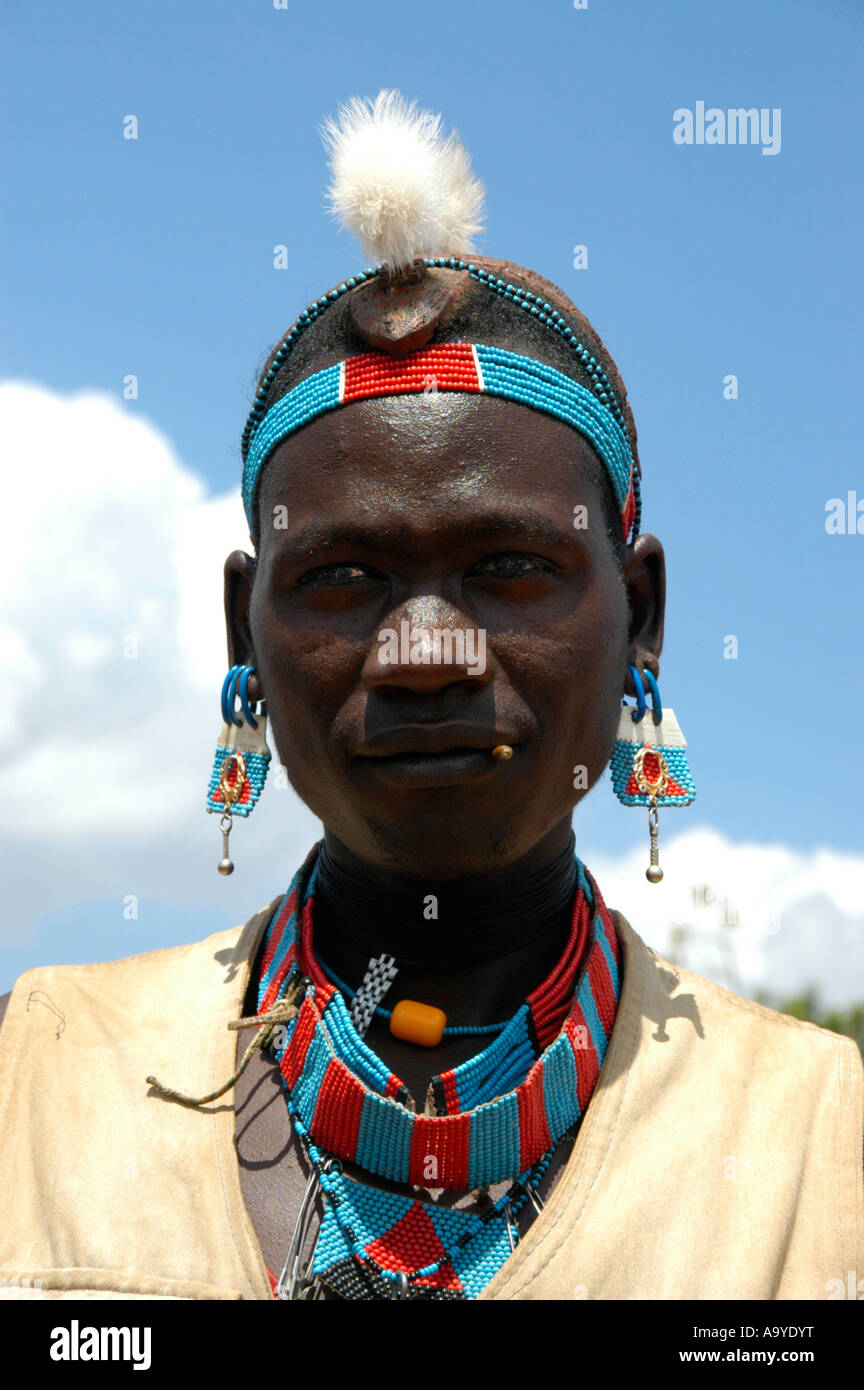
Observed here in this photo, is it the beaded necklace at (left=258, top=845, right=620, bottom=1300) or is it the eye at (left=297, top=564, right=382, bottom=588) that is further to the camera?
the eye at (left=297, top=564, right=382, bottom=588)

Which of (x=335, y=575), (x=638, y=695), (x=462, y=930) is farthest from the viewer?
(x=638, y=695)

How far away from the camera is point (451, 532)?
10.9 feet

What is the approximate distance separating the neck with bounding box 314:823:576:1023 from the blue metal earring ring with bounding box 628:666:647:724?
40cm

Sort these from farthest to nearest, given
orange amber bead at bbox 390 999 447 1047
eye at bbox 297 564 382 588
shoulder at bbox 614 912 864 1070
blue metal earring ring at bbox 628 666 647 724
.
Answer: blue metal earring ring at bbox 628 666 647 724 < shoulder at bbox 614 912 864 1070 < orange amber bead at bbox 390 999 447 1047 < eye at bbox 297 564 382 588

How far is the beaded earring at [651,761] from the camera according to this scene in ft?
12.9

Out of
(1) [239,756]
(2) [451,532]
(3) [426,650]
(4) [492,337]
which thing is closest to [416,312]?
(4) [492,337]

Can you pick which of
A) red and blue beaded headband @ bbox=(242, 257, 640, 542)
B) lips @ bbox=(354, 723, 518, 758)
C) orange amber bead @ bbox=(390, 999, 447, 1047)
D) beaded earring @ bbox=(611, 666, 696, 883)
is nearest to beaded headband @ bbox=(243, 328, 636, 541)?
red and blue beaded headband @ bbox=(242, 257, 640, 542)

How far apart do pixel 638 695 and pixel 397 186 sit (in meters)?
1.51

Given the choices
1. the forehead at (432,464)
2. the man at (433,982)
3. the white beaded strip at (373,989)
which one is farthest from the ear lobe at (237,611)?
the white beaded strip at (373,989)

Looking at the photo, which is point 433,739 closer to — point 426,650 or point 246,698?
point 426,650

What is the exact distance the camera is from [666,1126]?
353 centimetres

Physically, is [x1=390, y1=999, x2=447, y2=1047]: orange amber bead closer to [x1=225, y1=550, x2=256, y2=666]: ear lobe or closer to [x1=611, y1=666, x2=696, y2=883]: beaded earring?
[x1=611, y1=666, x2=696, y2=883]: beaded earring

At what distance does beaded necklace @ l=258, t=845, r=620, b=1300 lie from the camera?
332 centimetres
